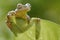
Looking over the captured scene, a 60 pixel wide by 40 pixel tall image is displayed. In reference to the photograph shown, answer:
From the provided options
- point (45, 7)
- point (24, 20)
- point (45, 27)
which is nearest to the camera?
point (24, 20)

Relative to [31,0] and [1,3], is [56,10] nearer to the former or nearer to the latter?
[31,0]

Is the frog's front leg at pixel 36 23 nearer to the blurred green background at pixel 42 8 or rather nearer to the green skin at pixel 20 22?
the green skin at pixel 20 22

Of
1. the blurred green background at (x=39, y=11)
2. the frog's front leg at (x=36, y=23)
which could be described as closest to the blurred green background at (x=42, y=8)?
the blurred green background at (x=39, y=11)

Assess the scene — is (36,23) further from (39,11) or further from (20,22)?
(39,11)

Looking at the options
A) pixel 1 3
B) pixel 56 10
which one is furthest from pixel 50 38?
pixel 1 3

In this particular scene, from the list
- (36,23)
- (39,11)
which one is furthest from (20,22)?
(39,11)

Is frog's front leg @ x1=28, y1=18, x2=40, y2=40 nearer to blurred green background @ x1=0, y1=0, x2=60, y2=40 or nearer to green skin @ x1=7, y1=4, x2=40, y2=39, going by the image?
green skin @ x1=7, y1=4, x2=40, y2=39
